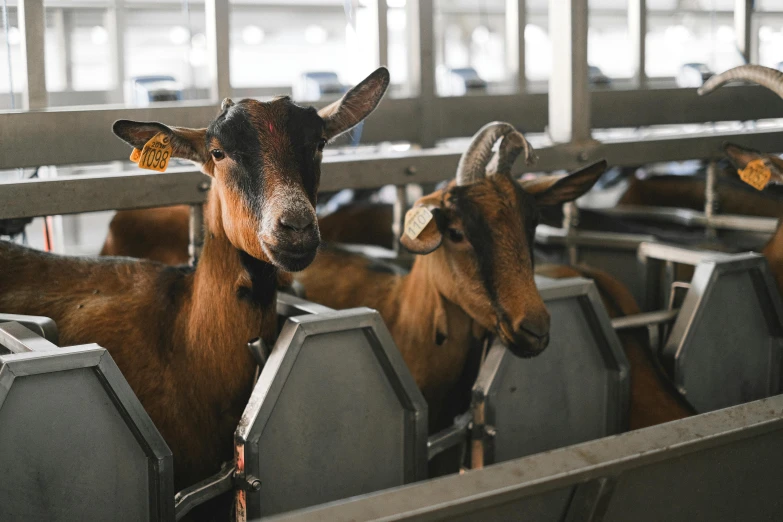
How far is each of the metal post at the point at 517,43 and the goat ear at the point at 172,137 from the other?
3.67 m

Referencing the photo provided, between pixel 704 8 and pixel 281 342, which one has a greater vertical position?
pixel 704 8

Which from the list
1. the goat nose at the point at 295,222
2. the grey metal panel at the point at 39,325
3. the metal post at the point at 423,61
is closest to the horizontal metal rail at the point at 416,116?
the metal post at the point at 423,61

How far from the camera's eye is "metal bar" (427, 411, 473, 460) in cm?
282

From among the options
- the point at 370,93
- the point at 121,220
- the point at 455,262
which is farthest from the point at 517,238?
the point at 121,220

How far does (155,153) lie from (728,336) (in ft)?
7.75

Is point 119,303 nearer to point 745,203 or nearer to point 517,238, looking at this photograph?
point 517,238

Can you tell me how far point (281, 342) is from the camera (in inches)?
95.1

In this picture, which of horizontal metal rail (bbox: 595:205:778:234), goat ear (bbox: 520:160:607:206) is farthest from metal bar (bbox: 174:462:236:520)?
horizontal metal rail (bbox: 595:205:778:234)

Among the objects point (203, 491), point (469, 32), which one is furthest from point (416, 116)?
point (469, 32)

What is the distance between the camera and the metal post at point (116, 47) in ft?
24.8

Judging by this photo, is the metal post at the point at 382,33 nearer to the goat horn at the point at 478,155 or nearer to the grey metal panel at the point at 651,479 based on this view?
the goat horn at the point at 478,155

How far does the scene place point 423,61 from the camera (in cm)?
480

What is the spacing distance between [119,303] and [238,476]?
2.90 feet

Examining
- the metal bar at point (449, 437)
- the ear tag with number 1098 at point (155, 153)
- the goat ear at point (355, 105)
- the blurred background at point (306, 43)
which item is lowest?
the metal bar at point (449, 437)
